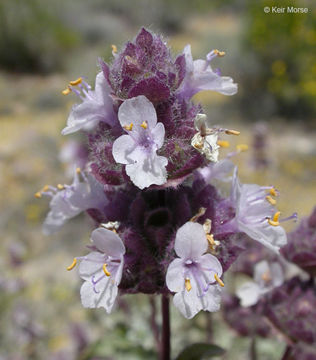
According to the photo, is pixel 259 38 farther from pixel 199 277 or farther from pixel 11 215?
pixel 199 277

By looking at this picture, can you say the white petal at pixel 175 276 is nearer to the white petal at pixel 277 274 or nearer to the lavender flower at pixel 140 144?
the lavender flower at pixel 140 144

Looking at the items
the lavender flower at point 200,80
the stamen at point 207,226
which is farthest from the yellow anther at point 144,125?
the stamen at point 207,226

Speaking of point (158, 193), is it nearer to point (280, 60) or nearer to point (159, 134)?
point (159, 134)

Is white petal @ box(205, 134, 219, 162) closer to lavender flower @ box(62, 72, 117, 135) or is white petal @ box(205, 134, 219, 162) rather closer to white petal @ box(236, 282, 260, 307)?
lavender flower @ box(62, 72, 117, 135)

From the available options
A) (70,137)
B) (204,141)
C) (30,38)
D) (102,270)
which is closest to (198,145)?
(204,141)

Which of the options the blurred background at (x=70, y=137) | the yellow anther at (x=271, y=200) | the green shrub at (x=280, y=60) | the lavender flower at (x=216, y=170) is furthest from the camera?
the green shrub at (x=280, y=60)
